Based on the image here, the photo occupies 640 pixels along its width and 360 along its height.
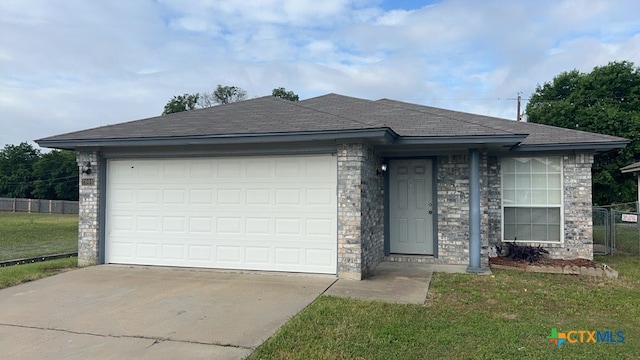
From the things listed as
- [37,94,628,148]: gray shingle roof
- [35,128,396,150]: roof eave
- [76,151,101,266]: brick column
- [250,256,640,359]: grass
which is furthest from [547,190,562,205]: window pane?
[76,151,101,266]: brick column

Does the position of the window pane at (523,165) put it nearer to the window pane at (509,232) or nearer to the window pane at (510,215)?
the window pane at (510,215)

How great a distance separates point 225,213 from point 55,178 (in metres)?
47.1

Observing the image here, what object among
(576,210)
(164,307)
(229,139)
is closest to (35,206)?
(229,139)

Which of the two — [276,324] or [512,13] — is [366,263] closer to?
[276,324]

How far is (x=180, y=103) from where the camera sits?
3950cm

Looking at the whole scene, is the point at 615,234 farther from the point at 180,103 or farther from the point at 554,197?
the point at 180,103

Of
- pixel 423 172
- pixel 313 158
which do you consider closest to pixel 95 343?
pixel 313 158

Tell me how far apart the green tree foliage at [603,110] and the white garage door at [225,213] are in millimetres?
22887

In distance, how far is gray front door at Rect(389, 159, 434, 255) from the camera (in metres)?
8.88

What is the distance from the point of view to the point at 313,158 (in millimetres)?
7512

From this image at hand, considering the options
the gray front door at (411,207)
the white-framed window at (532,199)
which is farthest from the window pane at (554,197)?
the gray front door at (411,207)

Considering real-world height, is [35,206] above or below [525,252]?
below

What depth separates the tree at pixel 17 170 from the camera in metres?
48.4

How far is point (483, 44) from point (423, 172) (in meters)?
9.11
